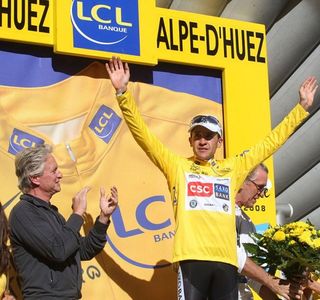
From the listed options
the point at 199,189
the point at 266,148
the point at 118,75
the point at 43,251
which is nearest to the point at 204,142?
the point at 199,189

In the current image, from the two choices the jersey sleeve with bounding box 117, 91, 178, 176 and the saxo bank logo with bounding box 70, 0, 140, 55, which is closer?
the jersey sleeve with bounding box 117, 91, 178, 176

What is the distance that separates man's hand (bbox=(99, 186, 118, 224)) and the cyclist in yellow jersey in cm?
32

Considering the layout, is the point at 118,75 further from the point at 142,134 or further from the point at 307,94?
the point at 307,94

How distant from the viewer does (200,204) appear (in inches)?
141

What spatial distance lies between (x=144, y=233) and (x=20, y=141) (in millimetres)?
916

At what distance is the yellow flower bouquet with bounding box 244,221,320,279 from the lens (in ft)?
12.0

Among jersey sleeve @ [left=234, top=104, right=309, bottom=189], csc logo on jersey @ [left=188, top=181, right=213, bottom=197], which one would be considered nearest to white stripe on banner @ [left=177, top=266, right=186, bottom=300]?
csc logo on jersey @ [left=188, top=181, right=213, bottom=197]

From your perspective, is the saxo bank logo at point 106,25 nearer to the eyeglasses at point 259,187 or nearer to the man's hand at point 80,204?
the man's hand at point 80,204

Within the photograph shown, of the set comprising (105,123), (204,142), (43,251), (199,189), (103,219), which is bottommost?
(43,251)

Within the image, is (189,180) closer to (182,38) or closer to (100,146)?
(100,146)

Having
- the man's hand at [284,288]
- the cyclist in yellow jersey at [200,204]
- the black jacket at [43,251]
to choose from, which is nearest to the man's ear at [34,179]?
the black jacket at [43,251]

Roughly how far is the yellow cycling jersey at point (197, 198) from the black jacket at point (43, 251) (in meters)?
0.54

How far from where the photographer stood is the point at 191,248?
3482 millimetres

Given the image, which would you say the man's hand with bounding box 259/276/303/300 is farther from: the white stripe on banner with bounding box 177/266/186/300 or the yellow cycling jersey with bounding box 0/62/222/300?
the yellow cycling jersey with bounding box 0/62/222/300
